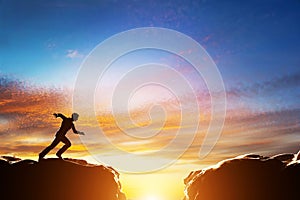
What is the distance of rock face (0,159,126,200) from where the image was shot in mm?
39388

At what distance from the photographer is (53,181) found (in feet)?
131

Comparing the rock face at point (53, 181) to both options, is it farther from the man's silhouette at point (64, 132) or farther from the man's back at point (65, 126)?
the man's back at point (65, 126)

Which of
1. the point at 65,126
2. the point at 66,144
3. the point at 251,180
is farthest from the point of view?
the point at 66,144

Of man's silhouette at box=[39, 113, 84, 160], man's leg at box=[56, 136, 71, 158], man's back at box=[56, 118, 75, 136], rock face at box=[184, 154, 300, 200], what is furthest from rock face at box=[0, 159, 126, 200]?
rock face at box=[184, 154, 300, 200]

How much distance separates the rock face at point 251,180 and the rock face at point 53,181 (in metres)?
10.7

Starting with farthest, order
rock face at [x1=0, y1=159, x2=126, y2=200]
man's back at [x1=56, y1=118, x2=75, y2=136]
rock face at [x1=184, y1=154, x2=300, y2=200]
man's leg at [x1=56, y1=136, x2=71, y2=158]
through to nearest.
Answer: man's leg at [x1=56, y1=136, x2=71, y2=158], man's back at [x1=56, y1=118, x2=75, y2=136], rock face at [x1=0, y1=159, x2=126, y2=200], rock face at [x1=184, y1=154, x2=300, y2=200]

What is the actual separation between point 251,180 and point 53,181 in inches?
800

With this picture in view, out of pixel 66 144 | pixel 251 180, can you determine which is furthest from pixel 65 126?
pixel 251 180

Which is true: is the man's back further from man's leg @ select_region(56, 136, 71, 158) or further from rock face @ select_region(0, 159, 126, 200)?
rock face @ select_region(0, 159, 126, 200)

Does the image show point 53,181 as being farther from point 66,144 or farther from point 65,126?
point 65,126

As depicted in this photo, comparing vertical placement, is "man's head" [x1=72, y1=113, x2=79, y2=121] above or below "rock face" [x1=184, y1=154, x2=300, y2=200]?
above

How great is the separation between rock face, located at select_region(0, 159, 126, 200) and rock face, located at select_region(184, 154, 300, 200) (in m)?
10.7


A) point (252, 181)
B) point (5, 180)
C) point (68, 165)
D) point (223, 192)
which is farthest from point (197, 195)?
point (5, 180)

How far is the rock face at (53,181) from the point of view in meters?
39.4
